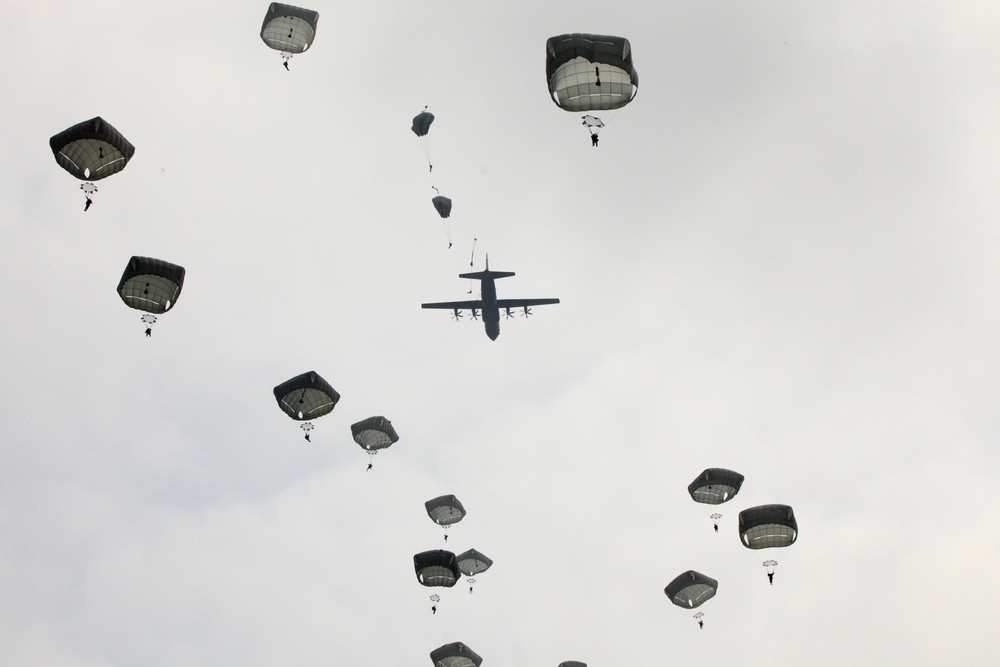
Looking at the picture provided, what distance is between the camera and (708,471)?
144 feet

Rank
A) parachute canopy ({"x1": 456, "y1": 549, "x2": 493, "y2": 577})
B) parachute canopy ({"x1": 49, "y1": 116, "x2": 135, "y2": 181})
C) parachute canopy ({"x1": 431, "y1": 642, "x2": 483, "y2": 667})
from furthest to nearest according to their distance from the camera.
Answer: parachute canopy ({"x1": 456, "y1": 549, "x2": 493, "y2": 577})
parachute canopy ({"x1": 431, "y1": 642, "x2": 483, "y2": 667})
parachute canopy ({"x1": 49, "y1": 116, "x2": 135, "y2": 181})

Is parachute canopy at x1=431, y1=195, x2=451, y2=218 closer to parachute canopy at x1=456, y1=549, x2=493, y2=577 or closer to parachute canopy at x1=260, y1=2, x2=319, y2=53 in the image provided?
parachute canopy at x1=260, y1=2, x2=319, y2=53

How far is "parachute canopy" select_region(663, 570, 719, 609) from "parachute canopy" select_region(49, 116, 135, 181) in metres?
32.3

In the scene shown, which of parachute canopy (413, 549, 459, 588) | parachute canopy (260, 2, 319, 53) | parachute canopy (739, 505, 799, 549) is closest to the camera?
parachute canopy (739, 505, 799, 549)

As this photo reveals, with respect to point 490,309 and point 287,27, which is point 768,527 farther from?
point 490,309

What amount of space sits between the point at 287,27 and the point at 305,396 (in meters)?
17.6

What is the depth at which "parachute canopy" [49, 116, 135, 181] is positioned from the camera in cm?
3728

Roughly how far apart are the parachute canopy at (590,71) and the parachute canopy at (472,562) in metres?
27.2

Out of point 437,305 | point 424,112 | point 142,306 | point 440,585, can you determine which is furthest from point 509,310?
point 142,306

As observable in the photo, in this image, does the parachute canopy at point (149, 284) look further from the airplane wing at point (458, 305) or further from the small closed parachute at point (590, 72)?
the airplane wing at point (458, 305)

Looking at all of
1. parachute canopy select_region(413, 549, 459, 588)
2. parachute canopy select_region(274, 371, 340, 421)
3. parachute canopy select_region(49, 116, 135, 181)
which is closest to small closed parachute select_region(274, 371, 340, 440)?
parachute canopy select_region(274, 371, 340, 421)

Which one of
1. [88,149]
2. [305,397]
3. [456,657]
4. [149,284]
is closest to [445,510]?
[456,657]

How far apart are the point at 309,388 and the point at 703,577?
2116 cm

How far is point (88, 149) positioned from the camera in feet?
123
